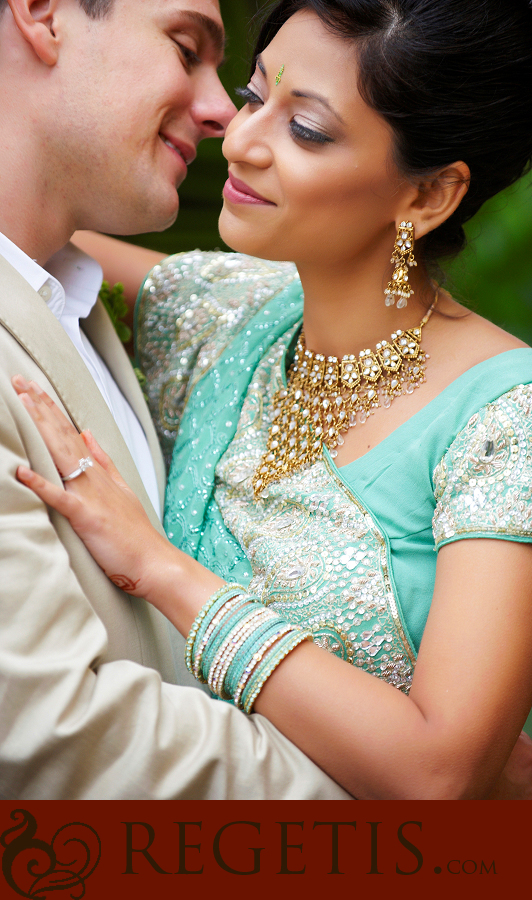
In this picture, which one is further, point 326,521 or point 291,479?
point 291,479

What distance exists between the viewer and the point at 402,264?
61.4 inches

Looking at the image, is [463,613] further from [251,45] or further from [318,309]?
[251,45]

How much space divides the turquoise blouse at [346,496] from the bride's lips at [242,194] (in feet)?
1.35

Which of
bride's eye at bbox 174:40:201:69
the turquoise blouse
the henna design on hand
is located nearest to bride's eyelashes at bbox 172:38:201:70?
bride's eye at bbox 174:40:201:69

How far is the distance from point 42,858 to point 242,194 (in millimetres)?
1202

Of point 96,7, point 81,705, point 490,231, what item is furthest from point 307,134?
point 490,231

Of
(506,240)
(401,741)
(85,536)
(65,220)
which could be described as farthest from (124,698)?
(506,240)

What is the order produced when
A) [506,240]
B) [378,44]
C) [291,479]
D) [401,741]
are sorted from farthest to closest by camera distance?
[506,240], [291,479], [378,44], [401,741]

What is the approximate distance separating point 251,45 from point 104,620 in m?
1.39

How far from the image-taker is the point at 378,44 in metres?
1.39

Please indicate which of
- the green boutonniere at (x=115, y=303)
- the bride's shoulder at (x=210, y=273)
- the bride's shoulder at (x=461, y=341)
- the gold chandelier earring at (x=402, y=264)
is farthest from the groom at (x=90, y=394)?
the bride's shoulder at (x=461, y=341)

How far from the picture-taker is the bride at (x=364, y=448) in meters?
1.21

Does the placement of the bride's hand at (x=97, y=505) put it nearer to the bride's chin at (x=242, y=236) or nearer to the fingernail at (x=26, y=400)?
the fingernail at (x=26, y=400)

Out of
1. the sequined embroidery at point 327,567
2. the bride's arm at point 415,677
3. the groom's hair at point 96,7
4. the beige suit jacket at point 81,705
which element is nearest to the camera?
the beige suit jacket at point 81,705
